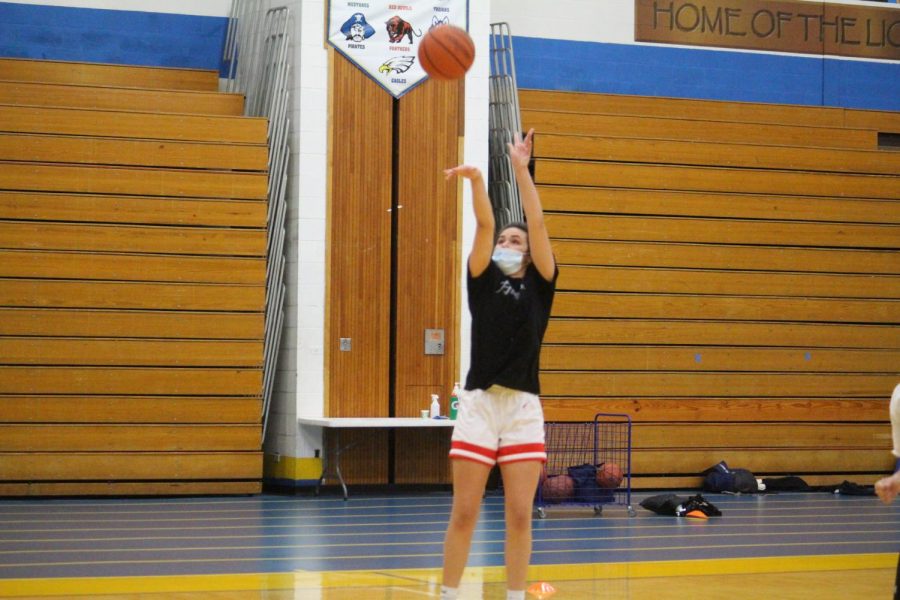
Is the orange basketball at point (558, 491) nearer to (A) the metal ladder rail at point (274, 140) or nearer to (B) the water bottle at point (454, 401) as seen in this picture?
(B) the water bottle at point (454, 401)

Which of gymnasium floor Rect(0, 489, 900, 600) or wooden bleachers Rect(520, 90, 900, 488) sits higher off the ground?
wooden bleachers Rect(520, 90, 900, 488)

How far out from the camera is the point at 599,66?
13.1 meters

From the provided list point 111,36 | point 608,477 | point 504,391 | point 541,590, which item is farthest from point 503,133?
point 504,391

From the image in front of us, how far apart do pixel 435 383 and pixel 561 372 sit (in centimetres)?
124

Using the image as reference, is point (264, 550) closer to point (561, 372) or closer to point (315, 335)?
point (315, 335)

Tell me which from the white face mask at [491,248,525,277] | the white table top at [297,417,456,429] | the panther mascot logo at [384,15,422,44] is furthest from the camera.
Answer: the panther mascot logo at [384,15,422,44]

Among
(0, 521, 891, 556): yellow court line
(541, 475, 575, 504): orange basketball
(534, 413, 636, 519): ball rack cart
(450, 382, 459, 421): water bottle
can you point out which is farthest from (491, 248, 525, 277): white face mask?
(450, 382, 459, 421): water bottle

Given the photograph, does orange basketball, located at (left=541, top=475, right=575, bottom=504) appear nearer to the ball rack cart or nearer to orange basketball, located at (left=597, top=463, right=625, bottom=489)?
the ball rack cart

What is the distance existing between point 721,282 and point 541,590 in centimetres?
649

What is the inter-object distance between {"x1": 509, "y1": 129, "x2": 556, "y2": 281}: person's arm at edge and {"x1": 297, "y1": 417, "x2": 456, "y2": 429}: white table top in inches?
222

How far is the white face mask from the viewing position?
506 cm

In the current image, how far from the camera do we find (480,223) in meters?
4.98

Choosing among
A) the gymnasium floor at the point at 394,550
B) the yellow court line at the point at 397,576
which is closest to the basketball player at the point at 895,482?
the gymnasium floor at the point at 394,550

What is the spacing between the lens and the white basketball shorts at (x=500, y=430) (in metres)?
4.91
